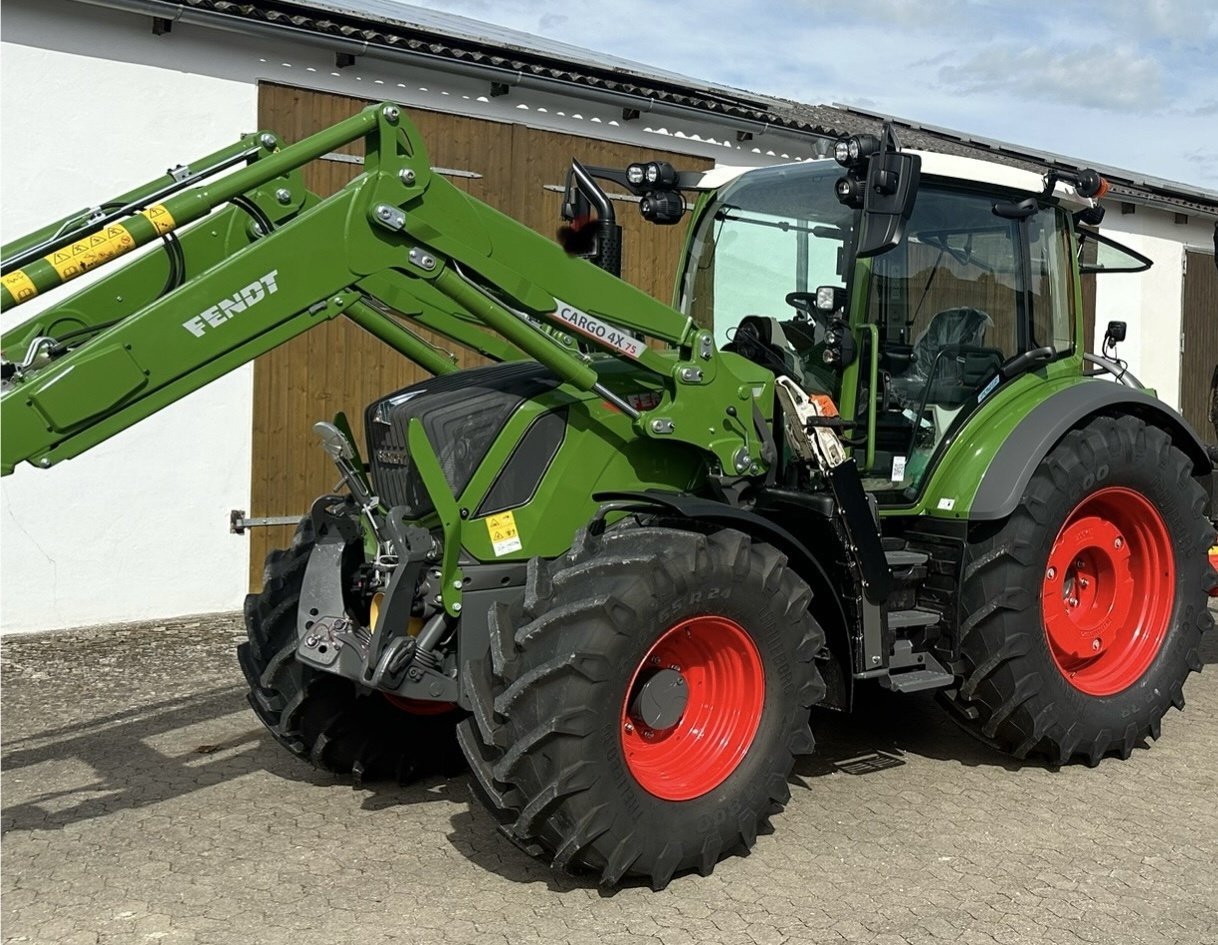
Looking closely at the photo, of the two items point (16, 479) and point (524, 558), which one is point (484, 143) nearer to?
point (16, 479)

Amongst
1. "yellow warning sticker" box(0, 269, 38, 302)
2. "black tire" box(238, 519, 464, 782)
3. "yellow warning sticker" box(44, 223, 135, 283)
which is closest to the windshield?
"black tire" box(238, 519, 464, 782)

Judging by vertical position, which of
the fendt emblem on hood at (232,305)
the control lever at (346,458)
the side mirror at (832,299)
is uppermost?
the side mirror at (832,299)

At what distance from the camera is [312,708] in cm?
478

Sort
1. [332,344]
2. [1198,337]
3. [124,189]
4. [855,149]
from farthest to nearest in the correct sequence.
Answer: [1198,337], [332,344], [124,189], [855,149]

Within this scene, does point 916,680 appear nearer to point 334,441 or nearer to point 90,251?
point 334,441

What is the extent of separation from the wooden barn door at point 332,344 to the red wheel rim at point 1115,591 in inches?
158

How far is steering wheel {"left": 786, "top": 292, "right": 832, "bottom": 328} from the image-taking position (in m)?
5.03

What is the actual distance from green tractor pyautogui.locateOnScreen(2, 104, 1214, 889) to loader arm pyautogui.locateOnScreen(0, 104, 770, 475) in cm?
1

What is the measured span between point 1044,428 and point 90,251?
3472 mm

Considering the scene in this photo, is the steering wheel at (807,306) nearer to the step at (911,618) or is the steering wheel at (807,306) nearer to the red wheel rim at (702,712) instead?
the step at (911,618)

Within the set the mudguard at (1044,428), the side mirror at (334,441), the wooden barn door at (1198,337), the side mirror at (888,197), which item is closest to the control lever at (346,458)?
the side mirror at (334,441)

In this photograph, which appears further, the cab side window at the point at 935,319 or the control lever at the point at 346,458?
the cab side window at the point at 935,319

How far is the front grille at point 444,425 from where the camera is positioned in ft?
14.2

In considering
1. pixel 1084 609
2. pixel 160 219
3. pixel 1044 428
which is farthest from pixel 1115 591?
pixel 160 219
